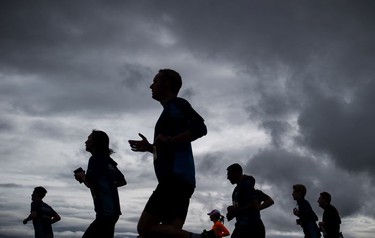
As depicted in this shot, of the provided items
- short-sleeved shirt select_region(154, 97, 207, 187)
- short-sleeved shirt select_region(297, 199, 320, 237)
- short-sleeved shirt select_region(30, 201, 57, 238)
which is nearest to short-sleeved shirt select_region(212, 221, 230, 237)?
short-sleeved shirt select_region(297, 199, 320, 237)

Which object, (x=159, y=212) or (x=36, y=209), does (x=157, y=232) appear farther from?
(x=36, y=209)

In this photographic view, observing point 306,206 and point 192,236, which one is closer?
point 192,236

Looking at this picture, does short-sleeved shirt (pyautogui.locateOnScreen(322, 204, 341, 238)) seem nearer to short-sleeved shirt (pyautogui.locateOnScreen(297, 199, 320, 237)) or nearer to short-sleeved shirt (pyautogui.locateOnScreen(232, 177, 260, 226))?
short-sleeved shirt (pyautogui.locateOnScreen(297, 199, 320, 237))

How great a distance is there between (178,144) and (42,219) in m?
8.15

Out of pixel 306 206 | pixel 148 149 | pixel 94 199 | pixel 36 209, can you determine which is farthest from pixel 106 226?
pixel 306 206

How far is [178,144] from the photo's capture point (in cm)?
410

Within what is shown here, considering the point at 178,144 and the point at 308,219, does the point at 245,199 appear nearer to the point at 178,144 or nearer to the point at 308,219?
the point at 308,219

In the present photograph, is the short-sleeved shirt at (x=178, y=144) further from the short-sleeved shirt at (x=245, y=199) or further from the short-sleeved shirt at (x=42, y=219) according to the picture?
the short-sleeved shirt at (x=42, y=219)

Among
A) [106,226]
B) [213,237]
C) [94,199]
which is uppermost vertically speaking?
[94,199]

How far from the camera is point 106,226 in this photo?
244 inches

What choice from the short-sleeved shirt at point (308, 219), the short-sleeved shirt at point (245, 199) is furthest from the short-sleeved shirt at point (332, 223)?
the short-sleeved shirt at point (245, 199)

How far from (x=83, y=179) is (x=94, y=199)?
0.35 m

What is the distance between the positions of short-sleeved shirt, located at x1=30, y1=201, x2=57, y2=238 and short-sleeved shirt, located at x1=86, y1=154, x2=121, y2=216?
5.39 meters

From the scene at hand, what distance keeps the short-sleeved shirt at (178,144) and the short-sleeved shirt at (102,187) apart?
2.35m
